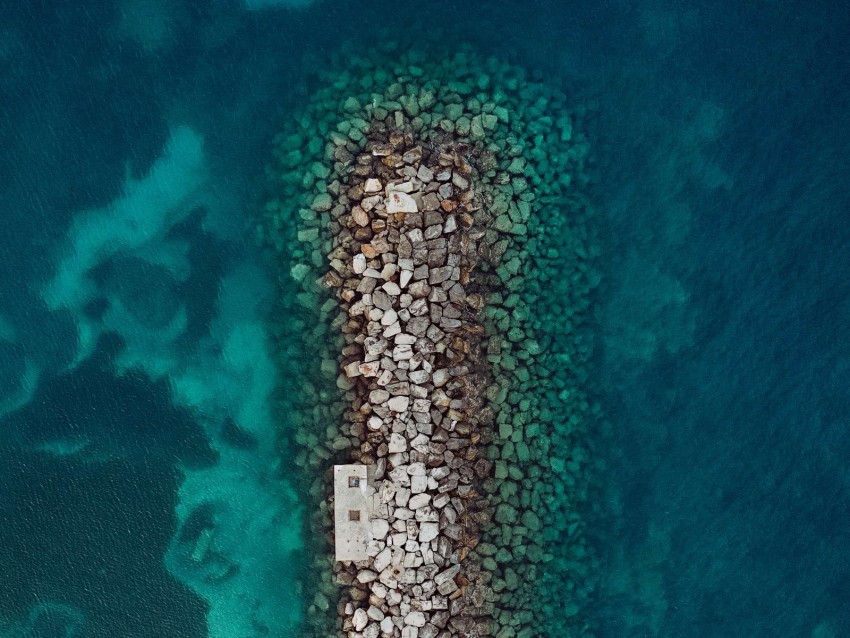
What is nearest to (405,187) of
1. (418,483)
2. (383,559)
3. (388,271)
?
(388,271)

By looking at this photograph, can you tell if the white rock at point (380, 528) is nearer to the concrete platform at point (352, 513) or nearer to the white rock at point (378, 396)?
the concrete platform at point (352, 513)

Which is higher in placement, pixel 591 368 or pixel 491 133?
pixel 491 133

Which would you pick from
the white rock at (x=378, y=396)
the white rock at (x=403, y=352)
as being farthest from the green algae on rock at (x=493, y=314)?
the white rock at (x=403, y=352)

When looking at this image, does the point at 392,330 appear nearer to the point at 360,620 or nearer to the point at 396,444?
the point at 396,444

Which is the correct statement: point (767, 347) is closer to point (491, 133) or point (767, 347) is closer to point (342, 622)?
point (491, 133)

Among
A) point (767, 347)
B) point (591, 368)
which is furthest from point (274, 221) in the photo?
point (767, 347)

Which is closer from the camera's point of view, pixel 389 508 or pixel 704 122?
pixel 389 508
